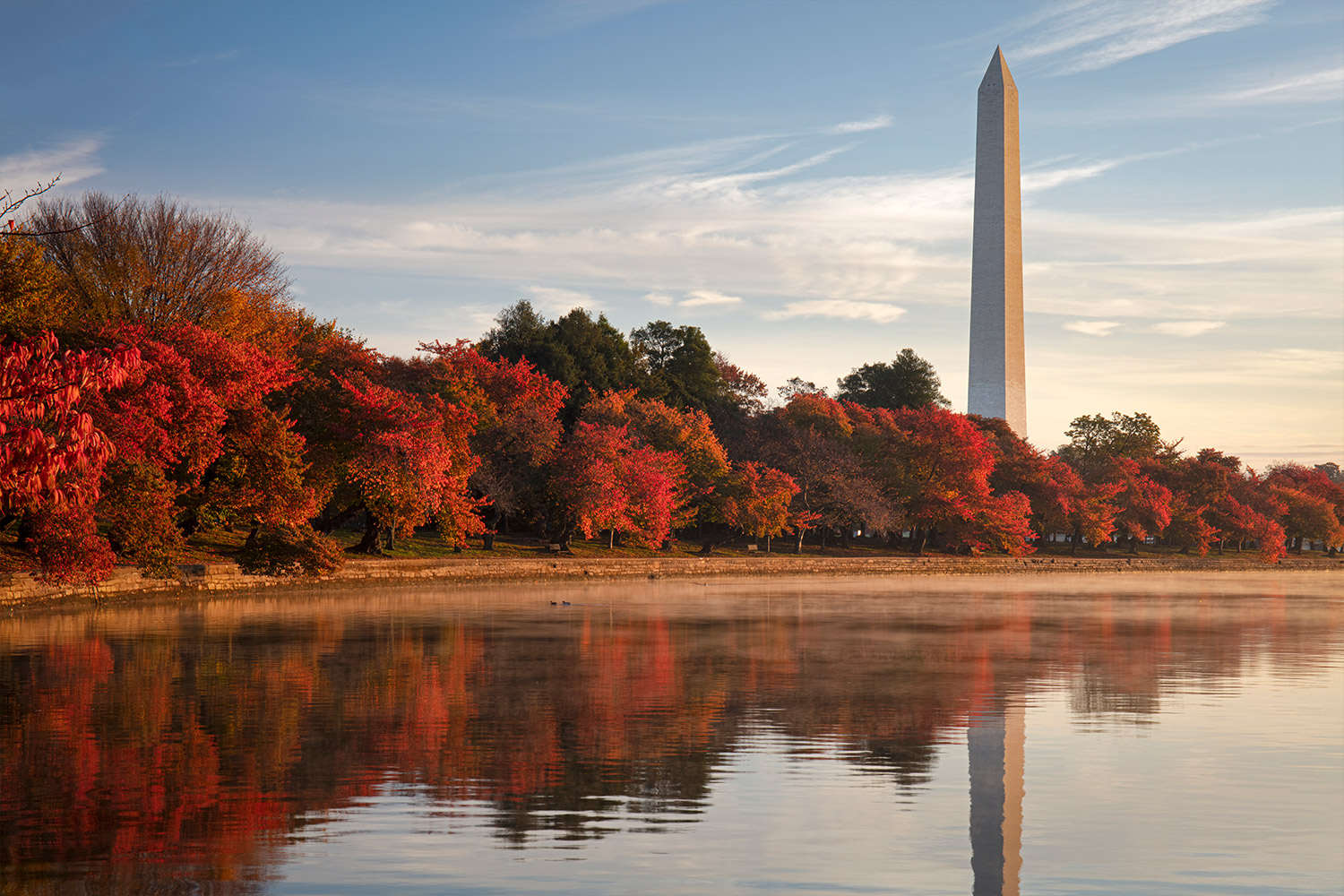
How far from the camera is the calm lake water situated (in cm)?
816

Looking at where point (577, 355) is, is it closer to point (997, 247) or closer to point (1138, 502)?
point (997, 247)

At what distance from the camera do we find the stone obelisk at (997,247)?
7456 cm

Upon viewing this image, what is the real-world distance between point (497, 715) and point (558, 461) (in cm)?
4152

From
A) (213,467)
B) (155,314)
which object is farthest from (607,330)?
(213,467)

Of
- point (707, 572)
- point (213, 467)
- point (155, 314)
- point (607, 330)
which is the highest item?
point (607, 330)

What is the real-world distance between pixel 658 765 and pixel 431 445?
31487 mm

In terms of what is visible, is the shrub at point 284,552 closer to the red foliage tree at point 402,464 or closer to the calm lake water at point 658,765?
the red foliage tree at point 402,464

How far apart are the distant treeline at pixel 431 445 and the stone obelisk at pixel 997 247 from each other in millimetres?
3948

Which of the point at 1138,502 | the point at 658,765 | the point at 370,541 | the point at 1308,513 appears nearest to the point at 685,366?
the point at 1138,502

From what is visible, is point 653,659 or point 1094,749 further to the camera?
point 653,659

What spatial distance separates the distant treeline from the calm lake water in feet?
9.76

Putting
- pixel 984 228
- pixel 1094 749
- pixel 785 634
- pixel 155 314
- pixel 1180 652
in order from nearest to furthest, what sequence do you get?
pixel 1094 749, pixel 1180 652, pixel 785 634, pixel 155 314, pixel 984 228

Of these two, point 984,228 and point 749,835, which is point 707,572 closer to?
point 984,228

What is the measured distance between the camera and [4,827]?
352 inches
